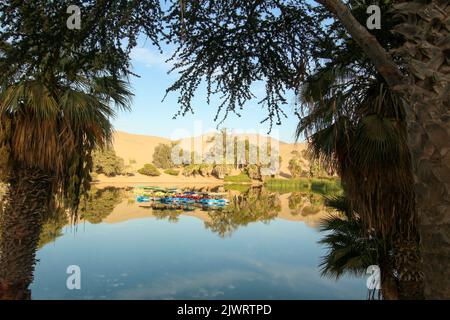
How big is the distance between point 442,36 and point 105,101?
7.31 metres

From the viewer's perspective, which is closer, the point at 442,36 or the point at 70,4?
the point at 442,36

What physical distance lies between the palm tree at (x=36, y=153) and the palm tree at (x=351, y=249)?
6166 mm

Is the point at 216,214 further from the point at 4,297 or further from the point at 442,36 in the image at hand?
the point at 442,36

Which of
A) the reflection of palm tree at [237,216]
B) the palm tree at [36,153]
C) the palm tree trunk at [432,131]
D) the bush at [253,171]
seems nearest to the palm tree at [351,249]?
the palm tree trunk at [432,131]

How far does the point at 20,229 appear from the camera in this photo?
7.48 meters

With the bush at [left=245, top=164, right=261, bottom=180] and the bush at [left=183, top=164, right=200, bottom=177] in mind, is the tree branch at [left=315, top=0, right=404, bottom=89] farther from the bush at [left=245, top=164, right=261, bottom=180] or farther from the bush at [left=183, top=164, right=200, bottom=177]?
the bush at [left=183, top=164, right=200, bottom=177]

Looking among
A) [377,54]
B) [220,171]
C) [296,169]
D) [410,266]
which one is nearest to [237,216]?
[410,266]

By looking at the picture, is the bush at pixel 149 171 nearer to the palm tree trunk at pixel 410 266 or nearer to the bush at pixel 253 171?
the bush at pixel 253 171

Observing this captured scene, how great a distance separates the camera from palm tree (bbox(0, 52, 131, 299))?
7.05 metres

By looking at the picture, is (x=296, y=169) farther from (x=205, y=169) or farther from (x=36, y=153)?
(x=36, y=153)

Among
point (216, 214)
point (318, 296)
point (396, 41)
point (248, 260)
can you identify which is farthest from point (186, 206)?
point (396, 41)

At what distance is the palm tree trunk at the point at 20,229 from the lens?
737 centimetres

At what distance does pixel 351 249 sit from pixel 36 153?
7.70m

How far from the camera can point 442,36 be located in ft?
8.91
